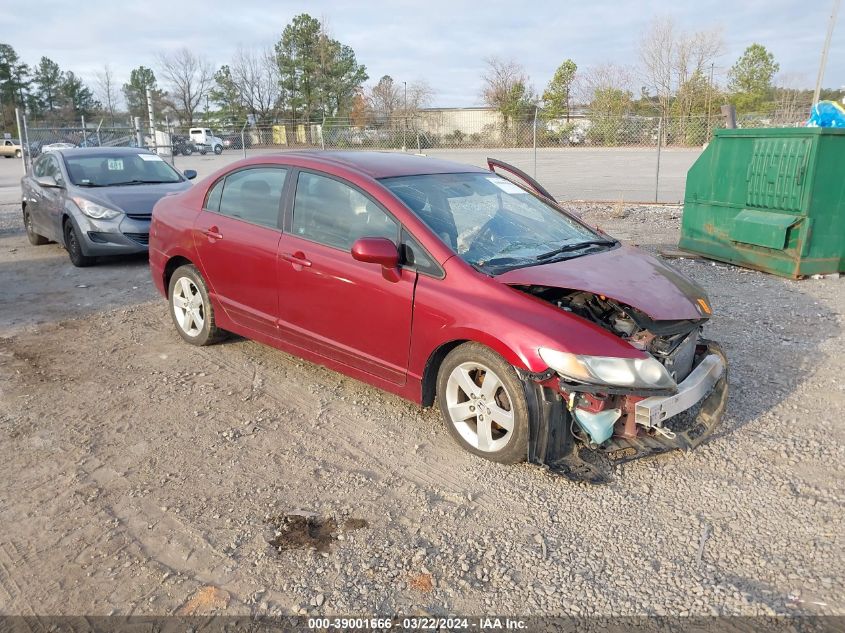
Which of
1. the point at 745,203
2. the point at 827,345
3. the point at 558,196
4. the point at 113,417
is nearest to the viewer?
the point at 113,417

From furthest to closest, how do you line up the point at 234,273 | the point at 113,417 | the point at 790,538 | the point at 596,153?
1. the point at 596,153
2. the point at 234,273
3. the point at 113,417
4. the point at 790,538

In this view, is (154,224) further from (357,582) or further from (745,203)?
(745,203)

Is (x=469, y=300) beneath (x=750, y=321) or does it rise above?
above

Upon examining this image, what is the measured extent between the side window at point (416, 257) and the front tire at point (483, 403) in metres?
0.50

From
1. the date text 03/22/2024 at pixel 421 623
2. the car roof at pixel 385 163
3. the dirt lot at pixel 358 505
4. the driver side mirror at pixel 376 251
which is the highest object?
the car roof at pixel 385 163

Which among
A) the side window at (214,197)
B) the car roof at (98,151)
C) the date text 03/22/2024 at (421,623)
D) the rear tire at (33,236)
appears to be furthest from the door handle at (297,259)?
the rear tire at (33,236)

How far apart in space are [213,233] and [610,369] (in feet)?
10.5

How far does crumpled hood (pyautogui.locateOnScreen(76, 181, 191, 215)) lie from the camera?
8664mm

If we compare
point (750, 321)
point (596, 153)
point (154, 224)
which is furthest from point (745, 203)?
point (596, 153)

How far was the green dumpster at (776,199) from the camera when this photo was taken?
746 cm

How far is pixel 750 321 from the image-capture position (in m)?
6.25

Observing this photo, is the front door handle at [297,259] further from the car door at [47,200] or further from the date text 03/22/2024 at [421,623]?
the car door at [47,200]

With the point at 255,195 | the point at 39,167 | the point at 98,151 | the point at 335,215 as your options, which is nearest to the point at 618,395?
the point at 335,215

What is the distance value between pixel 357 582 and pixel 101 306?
17.5 ft
